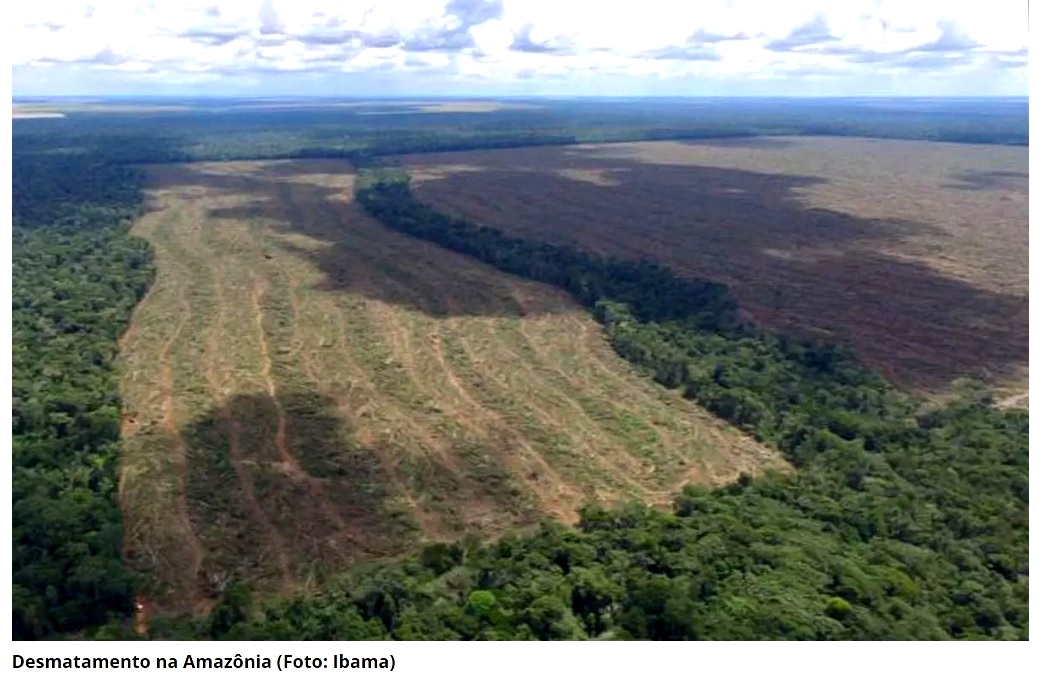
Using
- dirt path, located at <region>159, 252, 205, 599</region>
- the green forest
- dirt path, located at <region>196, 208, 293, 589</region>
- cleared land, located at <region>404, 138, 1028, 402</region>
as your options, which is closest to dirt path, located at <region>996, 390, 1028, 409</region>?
cleared land, located at <region>404, 138, 1028, 402</region>

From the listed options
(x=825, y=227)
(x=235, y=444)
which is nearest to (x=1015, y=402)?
(x=235, y=444)

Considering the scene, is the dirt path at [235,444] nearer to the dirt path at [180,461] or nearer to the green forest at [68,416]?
the dirt path at [180,461]

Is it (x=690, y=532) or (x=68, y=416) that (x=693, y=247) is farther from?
(x=68, y=416)

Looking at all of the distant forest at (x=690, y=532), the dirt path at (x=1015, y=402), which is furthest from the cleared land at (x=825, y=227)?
the distant forest at (x=690, y=532)

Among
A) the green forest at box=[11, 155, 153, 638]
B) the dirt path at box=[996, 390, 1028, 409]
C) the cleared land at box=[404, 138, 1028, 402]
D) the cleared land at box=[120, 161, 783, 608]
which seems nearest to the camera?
the green forest at box=[11, 155, 153, 638]

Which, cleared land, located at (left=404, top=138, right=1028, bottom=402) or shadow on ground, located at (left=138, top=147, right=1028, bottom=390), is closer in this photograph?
shadow on ground, located at (left=138, top=147, right=1028, bottom=390)

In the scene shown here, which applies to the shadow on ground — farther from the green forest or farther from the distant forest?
the green forest

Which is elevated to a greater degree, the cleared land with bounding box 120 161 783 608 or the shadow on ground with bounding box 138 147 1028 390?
the shadow on ground with bounding box 138 147 1028 390
